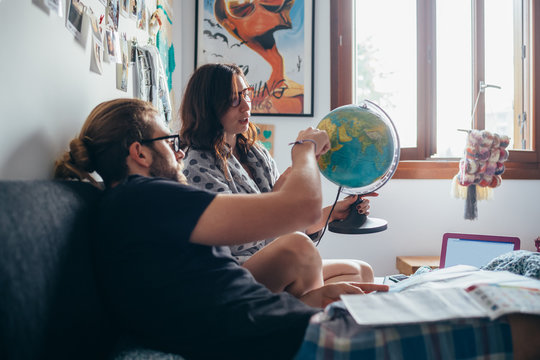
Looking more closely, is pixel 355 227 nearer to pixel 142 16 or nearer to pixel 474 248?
pixel 474 248

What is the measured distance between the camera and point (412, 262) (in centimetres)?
270

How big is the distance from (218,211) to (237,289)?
18 centimetres

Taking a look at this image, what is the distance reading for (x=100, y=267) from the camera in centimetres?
92

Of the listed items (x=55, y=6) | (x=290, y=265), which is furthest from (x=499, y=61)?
(x=55, y=6)

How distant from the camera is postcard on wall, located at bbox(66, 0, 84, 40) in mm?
1208

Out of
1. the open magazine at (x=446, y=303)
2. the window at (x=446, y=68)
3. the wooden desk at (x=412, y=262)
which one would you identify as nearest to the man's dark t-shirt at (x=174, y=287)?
the open magazine at (x=446, y=303)

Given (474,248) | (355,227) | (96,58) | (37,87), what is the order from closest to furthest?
1. (37,87)
2. (96,58)
3. (355,227)
4. (474,248)

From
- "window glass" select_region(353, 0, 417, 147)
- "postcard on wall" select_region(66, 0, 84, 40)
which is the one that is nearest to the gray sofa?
"postcard on wall" select_region(66, 0, 84, 40)

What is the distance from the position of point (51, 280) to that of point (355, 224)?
57.9 inches

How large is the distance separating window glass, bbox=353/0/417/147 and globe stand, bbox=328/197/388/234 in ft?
4.24

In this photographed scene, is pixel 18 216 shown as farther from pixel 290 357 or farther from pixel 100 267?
pixel 290 357

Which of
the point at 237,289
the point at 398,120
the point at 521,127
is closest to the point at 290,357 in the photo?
the point at 237,289

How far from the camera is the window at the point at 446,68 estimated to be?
3002 mm

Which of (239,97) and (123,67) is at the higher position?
(123,67)
